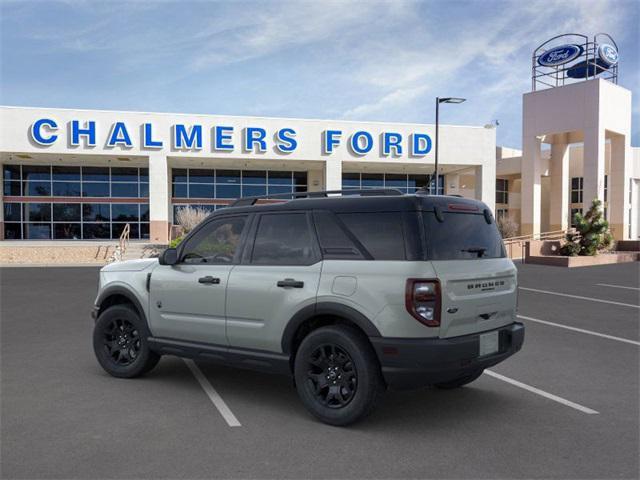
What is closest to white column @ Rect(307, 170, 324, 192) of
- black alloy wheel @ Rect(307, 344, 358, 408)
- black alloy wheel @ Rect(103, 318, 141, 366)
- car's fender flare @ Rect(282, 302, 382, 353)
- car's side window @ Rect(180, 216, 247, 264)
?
black alloy wheel @ Rect(103, 318, 141, 366)

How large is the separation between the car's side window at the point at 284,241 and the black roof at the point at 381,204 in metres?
0.10

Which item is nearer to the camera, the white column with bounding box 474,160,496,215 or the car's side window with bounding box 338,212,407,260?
the car's side window with bounding box 338,212,407,260

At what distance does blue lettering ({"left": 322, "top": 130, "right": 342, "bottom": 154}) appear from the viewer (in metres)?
33.2

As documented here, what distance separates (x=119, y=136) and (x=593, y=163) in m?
27.8

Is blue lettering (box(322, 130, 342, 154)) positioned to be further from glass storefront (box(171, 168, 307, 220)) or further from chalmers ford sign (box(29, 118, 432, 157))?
glass storefront (box(171, 168, 307, 220))

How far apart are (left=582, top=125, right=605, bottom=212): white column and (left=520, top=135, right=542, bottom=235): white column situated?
111 inches

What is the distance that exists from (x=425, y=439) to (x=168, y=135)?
1159 inches

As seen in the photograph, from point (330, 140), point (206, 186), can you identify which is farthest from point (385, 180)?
point (206, 186)

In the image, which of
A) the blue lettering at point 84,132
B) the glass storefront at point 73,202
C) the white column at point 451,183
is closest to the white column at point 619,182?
the white column at point 451,183

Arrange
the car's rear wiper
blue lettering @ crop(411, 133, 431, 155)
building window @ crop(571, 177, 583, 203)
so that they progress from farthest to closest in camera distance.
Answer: building window @ crop(571, 177, 583, 203) < blue lettering @ crop(411, 133, 431, 155) < the car's rear wiper

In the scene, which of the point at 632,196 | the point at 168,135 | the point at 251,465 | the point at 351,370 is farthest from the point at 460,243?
the point at 632,196

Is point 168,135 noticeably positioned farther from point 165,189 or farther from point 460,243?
point 460,243

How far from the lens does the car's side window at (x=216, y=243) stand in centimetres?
540

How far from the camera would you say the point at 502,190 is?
154ft
